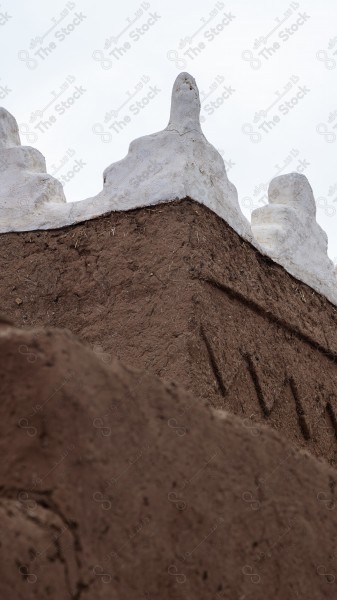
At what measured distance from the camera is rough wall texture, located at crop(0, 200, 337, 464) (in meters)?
5.25

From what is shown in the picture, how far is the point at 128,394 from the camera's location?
2.41m

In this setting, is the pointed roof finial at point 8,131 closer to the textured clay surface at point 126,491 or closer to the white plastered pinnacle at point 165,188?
the white plastered pinnacle at point 165,188

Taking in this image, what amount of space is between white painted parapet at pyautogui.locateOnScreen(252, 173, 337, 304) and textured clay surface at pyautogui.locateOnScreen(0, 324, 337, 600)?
3.63 meters

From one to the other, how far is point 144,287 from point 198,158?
0.88 meters

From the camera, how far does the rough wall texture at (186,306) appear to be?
525 cm

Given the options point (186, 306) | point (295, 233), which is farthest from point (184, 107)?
point (186, 306)

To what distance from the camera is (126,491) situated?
7.54ft

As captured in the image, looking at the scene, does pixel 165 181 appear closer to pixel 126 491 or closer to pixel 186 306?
pixel 186 306

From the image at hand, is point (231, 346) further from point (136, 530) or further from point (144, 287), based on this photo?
point (136, 530)

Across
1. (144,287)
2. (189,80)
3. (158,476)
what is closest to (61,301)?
(144,287)

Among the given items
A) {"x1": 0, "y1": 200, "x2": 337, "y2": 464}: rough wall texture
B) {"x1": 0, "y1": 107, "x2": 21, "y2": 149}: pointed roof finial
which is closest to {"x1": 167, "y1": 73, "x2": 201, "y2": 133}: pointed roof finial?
{"x1": 0, "y1": 200, "x2": 337, "y2": 464}: rough wall texture

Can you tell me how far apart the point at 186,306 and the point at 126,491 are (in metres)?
2.99

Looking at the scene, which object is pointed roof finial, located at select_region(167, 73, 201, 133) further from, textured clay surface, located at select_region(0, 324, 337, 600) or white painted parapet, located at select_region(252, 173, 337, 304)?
textured clay surface, located at select_region(0, 324, 337, 600)

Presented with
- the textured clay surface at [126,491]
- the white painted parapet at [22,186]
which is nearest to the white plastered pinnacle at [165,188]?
the white painted parapet at [22,186]
